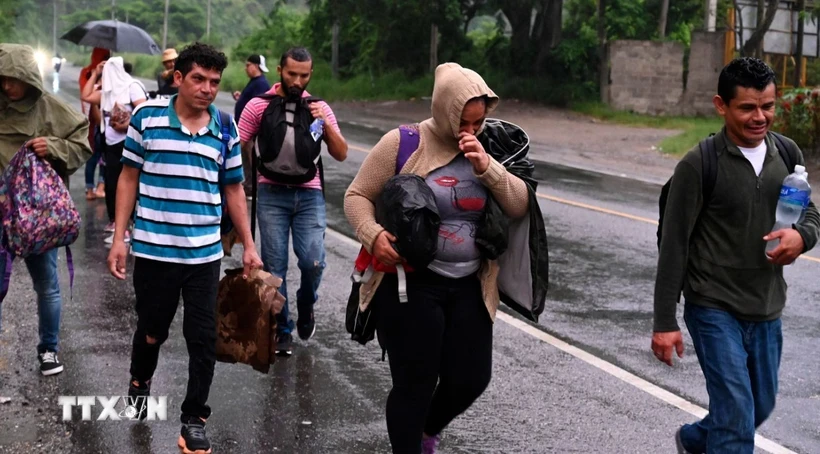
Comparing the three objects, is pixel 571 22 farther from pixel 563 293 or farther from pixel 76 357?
pixel 76 357

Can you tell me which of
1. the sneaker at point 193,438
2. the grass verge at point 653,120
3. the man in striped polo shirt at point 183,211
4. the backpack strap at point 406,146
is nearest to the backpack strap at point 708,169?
the backpack strap at point 406,146

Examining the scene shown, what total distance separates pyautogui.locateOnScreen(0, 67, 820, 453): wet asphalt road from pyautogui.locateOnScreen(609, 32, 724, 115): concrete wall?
67.9 feet

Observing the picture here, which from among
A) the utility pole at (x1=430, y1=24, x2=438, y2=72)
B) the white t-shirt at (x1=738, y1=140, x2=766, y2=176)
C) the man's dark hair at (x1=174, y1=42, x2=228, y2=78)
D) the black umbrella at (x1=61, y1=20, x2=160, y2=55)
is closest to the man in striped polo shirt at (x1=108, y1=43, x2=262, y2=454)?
the man's dark hair at (x1=174, y1=42, x2=228, y2=78)

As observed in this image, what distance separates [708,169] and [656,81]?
26.5m

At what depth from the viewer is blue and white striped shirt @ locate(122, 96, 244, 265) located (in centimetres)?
519

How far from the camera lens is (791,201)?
4164 mm

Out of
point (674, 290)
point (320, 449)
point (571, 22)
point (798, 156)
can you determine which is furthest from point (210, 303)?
point (571, 22)

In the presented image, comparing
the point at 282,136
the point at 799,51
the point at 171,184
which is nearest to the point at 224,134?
the point at 171,184

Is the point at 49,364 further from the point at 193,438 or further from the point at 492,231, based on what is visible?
the point at 492,231

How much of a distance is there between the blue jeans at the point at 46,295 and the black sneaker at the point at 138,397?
920 mm

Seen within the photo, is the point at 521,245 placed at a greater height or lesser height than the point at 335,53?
lesser

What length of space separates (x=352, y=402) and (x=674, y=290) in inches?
87.8

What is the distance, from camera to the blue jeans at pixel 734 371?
417 cm

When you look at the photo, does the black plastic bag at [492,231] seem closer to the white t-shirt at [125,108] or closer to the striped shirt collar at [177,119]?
the striped shirt collar at [177,119]
